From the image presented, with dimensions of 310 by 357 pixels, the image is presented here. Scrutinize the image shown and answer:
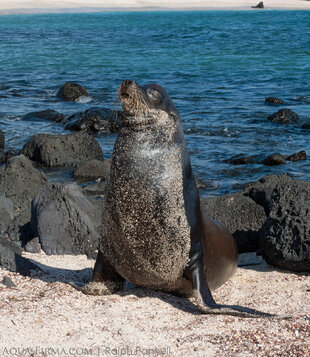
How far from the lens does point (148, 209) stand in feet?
16.5

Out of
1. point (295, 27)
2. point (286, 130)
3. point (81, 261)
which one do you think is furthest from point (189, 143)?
point (295, 27)

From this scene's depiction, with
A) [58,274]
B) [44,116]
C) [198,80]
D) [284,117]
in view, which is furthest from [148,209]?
[198,80]

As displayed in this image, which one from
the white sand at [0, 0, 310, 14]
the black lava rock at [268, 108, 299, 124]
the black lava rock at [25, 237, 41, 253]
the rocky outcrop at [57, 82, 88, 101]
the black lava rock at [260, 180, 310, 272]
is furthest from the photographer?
the white sand at [0, 0, 310, 14]

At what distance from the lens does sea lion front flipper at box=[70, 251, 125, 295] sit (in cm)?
534

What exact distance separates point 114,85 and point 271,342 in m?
20.6

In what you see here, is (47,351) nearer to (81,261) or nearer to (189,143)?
(81,261)

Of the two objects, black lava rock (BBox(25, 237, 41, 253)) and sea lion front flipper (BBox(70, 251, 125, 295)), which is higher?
sea lion front flipper (BBox(70, 251, 125, 295))

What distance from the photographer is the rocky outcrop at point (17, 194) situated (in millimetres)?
7445

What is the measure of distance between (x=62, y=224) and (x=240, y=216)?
2008 millimetres

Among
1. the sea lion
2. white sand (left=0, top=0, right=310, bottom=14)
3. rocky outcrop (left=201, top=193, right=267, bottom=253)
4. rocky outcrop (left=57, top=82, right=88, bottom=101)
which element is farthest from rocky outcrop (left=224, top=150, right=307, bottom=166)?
white sand (left=0, top=0, right=310, bottom=14)

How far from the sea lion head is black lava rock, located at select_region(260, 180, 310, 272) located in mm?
1563

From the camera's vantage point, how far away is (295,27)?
5234 centimetres

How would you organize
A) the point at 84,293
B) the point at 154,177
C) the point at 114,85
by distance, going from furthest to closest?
the point at 114,85
the point at 84,293
the point at 154,177

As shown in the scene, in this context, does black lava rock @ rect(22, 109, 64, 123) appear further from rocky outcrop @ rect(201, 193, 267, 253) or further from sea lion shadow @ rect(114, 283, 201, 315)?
sea lion shadow @ rect(114, 283, 201, 315)
